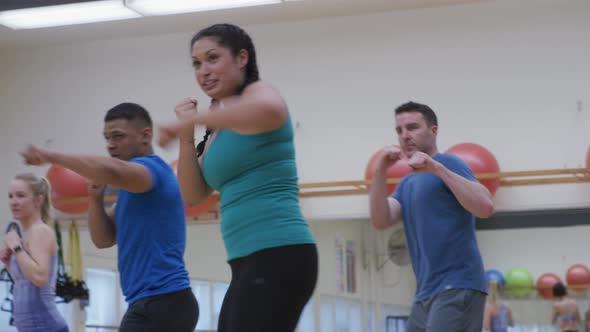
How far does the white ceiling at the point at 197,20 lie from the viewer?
7129mm

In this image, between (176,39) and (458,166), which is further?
(176,39)

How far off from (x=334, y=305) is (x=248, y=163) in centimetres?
534

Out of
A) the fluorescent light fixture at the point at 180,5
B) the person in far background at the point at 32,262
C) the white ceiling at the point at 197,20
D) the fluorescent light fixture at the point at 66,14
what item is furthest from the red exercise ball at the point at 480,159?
the person in far background at the point at 32,262

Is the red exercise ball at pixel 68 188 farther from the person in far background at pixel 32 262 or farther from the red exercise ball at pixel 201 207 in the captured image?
the person in far background at pixel 32 262

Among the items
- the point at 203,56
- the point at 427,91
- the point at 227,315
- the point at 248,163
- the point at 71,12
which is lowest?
the point at 227,315

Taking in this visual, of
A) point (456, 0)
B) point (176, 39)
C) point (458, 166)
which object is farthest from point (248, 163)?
point (176, 39)

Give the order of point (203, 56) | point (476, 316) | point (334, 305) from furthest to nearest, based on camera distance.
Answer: point (334, 305)
point (476, 316)
point (203, 56)

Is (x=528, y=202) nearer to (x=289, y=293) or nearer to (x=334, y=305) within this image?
(x=334, y=305)

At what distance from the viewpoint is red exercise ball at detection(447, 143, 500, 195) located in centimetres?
623

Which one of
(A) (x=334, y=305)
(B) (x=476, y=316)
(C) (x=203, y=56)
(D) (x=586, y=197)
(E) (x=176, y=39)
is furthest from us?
(E) (x=176, y=39)

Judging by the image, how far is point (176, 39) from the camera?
7.88m

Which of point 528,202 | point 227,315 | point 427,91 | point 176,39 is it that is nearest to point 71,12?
point 176,39

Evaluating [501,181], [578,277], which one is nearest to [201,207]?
[501,181]

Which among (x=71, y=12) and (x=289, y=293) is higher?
(x=71, y=12)
